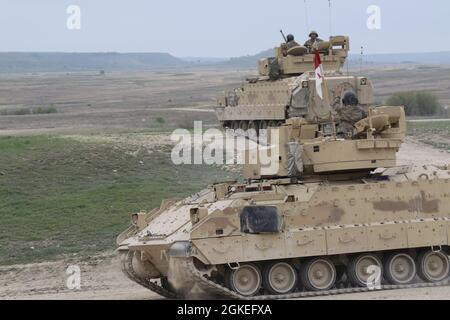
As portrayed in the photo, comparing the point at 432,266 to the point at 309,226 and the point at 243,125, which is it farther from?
the point at 243,125

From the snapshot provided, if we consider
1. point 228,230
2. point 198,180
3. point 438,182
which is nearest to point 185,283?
point 228,230

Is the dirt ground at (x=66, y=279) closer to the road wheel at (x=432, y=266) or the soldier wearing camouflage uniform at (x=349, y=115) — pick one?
the road wheel at (x=432, y=266)

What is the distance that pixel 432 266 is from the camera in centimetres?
2159

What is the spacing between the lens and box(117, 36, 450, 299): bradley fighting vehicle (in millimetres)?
20250

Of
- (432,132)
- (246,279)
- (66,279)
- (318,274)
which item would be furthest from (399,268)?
(432,132)

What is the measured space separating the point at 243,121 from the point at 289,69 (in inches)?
125

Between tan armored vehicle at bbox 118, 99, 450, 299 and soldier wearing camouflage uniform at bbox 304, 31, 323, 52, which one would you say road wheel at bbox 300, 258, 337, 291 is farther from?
soldier wearing camouflage uniform at bbox 304, 31, 323, 52

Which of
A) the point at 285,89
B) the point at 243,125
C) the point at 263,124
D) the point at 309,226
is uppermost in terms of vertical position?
the point at 285,89

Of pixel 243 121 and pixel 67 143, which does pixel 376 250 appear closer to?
pixel 243 121

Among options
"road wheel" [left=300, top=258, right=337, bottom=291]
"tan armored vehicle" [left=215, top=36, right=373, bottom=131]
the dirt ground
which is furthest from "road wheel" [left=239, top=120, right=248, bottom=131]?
"road wheel" [left=300, top=258, right=337, bottom=291]

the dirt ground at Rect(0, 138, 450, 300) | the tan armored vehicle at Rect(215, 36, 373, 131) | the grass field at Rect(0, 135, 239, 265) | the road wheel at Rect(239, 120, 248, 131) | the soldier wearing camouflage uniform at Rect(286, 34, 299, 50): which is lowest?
the dirt ground at Rect(0, 138, 450, 300)

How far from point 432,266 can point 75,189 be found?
15795 millimetres

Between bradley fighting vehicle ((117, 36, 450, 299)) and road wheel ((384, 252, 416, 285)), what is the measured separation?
0.7 inches

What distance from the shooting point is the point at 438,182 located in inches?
850
